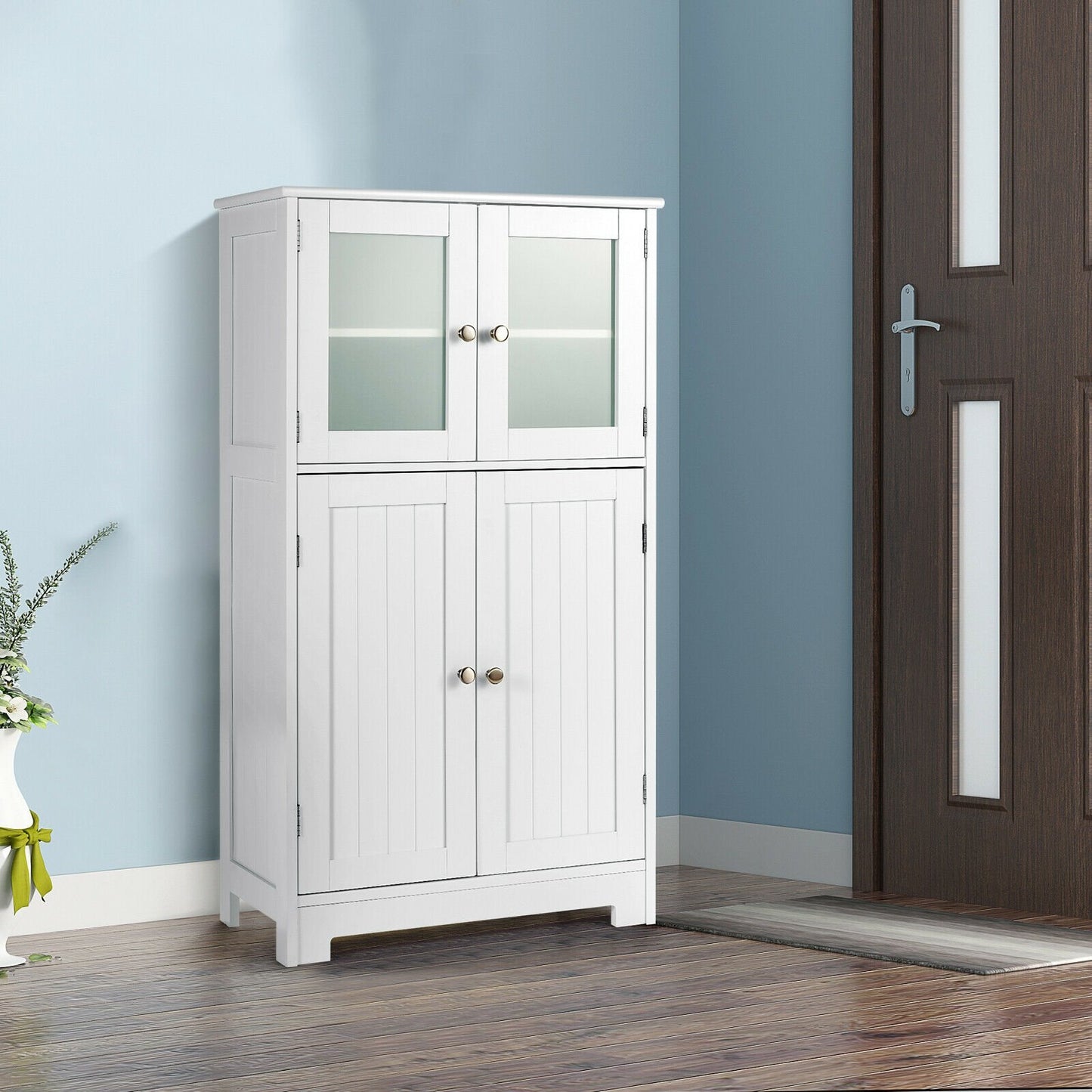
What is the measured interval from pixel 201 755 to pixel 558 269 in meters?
1.16

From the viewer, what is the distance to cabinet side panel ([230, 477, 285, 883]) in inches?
119

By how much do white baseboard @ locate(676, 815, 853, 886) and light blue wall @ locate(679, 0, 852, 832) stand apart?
26 mm

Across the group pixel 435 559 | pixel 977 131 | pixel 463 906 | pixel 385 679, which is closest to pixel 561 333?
pixel 435 559

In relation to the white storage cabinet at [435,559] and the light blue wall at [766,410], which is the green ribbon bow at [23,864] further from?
the light blue wall at [766,410]

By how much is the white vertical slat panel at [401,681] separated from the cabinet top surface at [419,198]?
1.78ft

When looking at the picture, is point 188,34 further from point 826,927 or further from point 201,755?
point 826,927

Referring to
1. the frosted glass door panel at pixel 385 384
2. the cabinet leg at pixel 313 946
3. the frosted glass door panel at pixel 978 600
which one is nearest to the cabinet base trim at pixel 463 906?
the cabinet leg at pixel 313 946

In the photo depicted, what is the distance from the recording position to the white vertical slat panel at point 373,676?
301 centimetres

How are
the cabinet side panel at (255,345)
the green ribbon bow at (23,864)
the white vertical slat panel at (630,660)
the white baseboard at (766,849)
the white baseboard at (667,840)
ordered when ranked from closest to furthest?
the green ribbon bow at (23,864) < the cabinet side panel at (255,345) < the white vertical slat panel at (630,660) < the white baseboard at (766,849) < the white baseboard at (667,840)

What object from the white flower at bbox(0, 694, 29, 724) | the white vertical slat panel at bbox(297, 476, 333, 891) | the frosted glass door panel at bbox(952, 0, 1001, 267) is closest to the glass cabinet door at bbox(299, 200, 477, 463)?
the white vertical slat panel at bbox(297, 476, 333, 891)

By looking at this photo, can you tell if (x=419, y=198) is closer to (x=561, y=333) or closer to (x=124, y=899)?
(x=561, y=333)

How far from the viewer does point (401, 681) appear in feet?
10.00

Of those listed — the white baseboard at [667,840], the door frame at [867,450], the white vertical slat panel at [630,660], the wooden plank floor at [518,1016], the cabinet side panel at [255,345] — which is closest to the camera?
the wooden plank floor at [518,1016]

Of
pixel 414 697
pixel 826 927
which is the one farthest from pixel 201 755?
pixel 826 927
